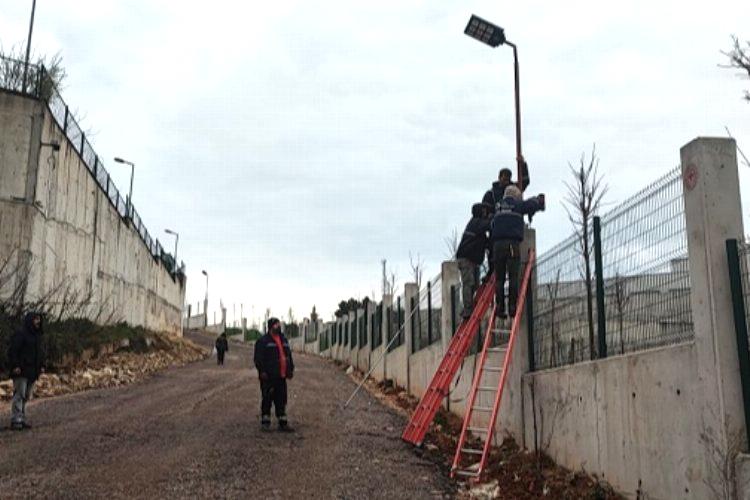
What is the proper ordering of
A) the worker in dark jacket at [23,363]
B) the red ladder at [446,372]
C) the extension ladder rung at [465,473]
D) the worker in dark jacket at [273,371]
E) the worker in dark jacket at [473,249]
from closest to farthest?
the extension ladder rung at [465,473] < the red ladder at [446,372] < the worker in dark jacket at [473,249] < the worker in dark jacket at [23,363] < the worker in dark jacket at [273,371]

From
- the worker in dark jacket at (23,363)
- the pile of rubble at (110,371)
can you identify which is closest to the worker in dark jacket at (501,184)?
the worker in dark jacket at (23,363)

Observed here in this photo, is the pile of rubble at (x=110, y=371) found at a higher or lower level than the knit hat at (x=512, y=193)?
lower

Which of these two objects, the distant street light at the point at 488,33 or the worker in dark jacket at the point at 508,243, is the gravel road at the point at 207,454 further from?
the distant street light at the point at 488,33

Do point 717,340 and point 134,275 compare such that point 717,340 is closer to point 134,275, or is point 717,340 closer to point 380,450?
point 380,450

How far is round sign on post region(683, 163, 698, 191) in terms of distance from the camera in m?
5.60

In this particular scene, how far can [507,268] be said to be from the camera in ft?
31.2

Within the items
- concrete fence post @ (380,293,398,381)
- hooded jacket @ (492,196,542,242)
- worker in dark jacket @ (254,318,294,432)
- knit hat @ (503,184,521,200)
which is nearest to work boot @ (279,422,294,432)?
worker in dark jacket @ (254,318,294,432)

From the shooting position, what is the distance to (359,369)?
97.5ft

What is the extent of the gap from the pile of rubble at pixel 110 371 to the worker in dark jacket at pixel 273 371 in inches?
274

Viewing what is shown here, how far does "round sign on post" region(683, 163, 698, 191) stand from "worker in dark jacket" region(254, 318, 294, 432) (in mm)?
Result: 7318

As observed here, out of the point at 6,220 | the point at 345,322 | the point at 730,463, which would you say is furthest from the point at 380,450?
the point at 345,322

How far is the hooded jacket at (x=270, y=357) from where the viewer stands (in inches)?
466

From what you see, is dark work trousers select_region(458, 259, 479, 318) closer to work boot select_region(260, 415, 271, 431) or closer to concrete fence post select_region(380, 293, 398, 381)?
work boot select_region(260, 415, 271, 431)

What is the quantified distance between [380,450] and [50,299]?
47.9 ft
